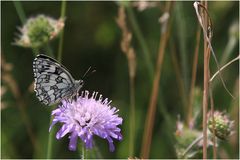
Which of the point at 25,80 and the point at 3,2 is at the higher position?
the point at 3,2

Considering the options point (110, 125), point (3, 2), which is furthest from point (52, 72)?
point (3, 2)

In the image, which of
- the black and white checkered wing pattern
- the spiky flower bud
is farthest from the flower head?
the spiky flower bud

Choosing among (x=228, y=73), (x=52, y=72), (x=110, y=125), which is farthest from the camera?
(x=228, y=73)

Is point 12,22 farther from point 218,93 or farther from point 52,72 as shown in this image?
point 52,72

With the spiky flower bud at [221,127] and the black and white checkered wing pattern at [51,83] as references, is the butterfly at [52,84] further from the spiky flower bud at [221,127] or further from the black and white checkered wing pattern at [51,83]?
the spiky flower bud at [221,127]

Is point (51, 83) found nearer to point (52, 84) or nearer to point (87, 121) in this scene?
point (52, 84)

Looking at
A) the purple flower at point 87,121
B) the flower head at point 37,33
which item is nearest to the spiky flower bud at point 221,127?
the purple flower at point 87,121

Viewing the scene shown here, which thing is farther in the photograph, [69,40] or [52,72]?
[69,40]
